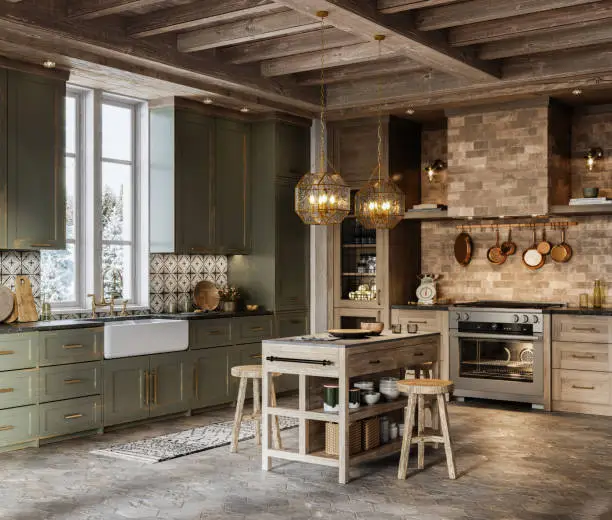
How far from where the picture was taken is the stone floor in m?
4.64

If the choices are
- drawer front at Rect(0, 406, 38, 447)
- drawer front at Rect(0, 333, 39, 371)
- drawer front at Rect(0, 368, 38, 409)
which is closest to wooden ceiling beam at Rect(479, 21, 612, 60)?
drawer front at Rect(0, 333, 39, 371)

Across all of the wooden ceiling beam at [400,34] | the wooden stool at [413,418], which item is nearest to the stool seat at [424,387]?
the wooden stool at [413,418]

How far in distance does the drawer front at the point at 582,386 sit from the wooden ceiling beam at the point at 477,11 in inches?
134

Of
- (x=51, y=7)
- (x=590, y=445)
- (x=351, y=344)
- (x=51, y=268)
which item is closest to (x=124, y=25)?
(x=51, y=7)

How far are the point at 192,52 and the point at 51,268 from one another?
2282mm

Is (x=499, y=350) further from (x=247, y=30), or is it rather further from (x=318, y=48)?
(x=247, y=30)

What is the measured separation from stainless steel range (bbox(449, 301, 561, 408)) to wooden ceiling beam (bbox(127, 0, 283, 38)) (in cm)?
373

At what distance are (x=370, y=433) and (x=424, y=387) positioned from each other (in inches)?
23.9

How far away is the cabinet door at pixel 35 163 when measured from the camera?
6.50m

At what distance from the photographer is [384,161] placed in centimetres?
886

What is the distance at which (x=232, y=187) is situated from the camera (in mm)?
8617

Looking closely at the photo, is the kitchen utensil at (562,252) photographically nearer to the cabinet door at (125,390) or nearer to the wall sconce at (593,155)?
the wall sconce at (593,155)

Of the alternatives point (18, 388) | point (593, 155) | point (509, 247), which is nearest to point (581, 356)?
point (509, 247)

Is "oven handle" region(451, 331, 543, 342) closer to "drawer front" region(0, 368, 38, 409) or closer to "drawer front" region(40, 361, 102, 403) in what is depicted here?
"drawer front" region(40, 361, 102, 403)
